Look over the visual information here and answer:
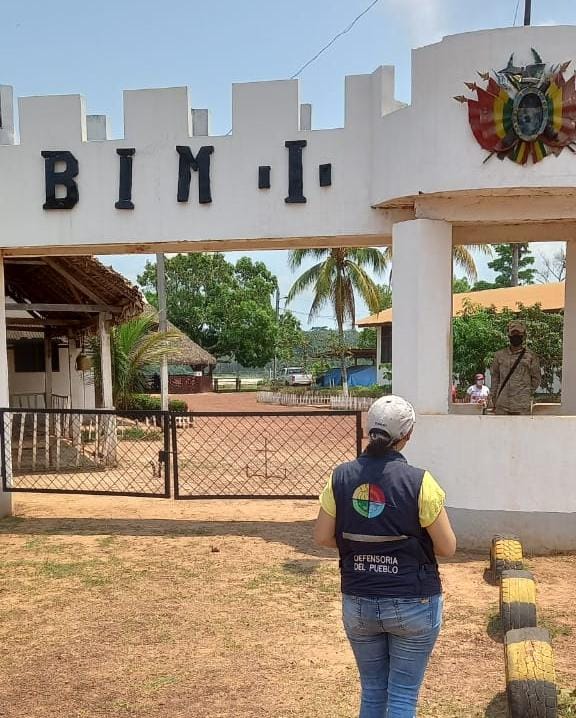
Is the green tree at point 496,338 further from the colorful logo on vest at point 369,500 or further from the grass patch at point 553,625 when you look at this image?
the colorful logo on vest at point 369,500

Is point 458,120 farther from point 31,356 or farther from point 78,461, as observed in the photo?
point 31,356

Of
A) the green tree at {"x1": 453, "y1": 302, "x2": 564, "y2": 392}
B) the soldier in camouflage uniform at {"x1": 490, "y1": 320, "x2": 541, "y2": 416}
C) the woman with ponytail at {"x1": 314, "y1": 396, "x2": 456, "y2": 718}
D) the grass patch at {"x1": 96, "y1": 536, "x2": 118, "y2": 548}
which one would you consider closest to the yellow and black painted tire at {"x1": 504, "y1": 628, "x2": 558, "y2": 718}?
the woman with ponytail at {"x1": 314, "y1": 396, "x2": 456, "y2": 718}

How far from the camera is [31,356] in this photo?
1571cm

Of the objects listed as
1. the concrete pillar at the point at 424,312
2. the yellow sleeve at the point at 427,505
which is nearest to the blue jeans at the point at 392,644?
the yellow sleeve at the point at 427,505

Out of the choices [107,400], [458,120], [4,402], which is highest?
[458,120]

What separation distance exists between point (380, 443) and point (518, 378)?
4764 millimetres

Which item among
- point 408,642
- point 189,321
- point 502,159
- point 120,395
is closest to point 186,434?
point 120,395

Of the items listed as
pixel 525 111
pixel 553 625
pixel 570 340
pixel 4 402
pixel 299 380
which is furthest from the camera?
pixel 299 380

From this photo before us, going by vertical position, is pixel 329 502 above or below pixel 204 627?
above

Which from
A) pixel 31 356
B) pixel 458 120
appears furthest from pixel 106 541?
pixel 31 356

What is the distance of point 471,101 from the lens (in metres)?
6.03

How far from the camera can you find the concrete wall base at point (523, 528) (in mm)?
6266

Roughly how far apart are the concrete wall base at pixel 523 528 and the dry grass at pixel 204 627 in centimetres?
16

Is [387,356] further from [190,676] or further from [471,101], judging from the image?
[190,676]
